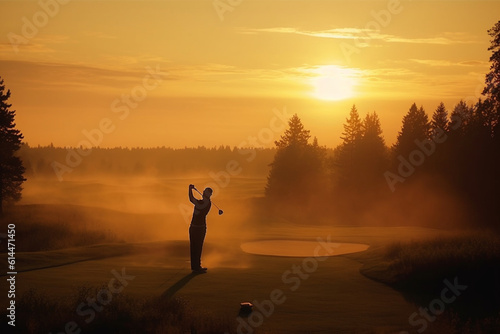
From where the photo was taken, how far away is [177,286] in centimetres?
2170

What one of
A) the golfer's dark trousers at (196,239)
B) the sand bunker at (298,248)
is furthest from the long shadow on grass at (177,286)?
the sand bunker at (298,248)

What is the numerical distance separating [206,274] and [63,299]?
7084mm

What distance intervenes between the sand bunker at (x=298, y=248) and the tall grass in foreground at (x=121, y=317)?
15.3 m

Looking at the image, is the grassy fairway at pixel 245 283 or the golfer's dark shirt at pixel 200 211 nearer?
the grassy fairway at pixel 245 283

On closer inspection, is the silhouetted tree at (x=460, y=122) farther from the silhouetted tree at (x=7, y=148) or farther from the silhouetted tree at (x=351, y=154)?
the silhouetted tree at (x=7, y=148)

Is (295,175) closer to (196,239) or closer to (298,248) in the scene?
(298,248)

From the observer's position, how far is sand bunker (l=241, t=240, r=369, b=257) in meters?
32.9

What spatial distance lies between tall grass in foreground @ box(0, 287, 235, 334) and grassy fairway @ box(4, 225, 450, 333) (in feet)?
1.63

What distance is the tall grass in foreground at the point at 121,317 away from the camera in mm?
16500

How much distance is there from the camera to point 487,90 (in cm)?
5338

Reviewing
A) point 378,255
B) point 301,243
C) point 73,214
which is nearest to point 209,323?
point 378,255

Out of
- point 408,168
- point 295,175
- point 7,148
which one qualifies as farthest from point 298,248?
point 295,175

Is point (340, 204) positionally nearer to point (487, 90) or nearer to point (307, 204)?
point (307, 204)

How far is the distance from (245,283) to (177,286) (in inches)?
102
